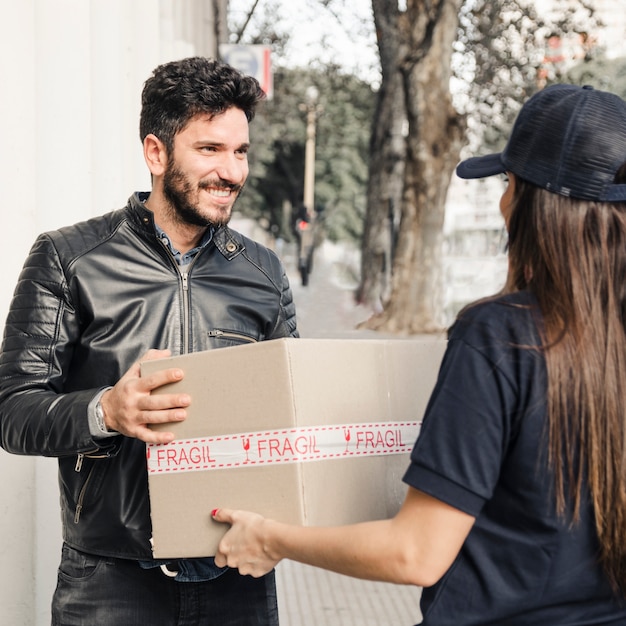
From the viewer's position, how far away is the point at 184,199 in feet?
8.25

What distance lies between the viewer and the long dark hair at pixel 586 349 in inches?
59.8

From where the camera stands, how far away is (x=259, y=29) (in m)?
24.2

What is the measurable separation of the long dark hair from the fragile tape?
480mm

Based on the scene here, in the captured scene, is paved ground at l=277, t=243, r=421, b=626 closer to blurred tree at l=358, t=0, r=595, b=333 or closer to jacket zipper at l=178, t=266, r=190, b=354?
jacket zipper at l=178, t=266, r=190, b=354

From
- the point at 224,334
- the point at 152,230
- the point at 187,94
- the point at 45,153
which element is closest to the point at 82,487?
the point at 224,334

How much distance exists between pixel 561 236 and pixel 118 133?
329 centimetres

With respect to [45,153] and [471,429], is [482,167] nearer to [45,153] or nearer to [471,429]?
[471,429]

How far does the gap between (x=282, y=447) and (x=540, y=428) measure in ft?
1.68

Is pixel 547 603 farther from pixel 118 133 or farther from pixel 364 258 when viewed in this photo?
pixel 364 258

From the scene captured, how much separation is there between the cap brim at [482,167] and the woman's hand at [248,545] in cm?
72

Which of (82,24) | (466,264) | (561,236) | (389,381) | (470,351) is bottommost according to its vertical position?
(466,264)

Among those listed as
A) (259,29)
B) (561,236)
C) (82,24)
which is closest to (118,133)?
(82,24)

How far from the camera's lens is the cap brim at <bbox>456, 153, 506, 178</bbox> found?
1.76m

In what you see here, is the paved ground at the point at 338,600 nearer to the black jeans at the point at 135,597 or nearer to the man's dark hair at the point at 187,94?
the black jeans at the point at 135,597
